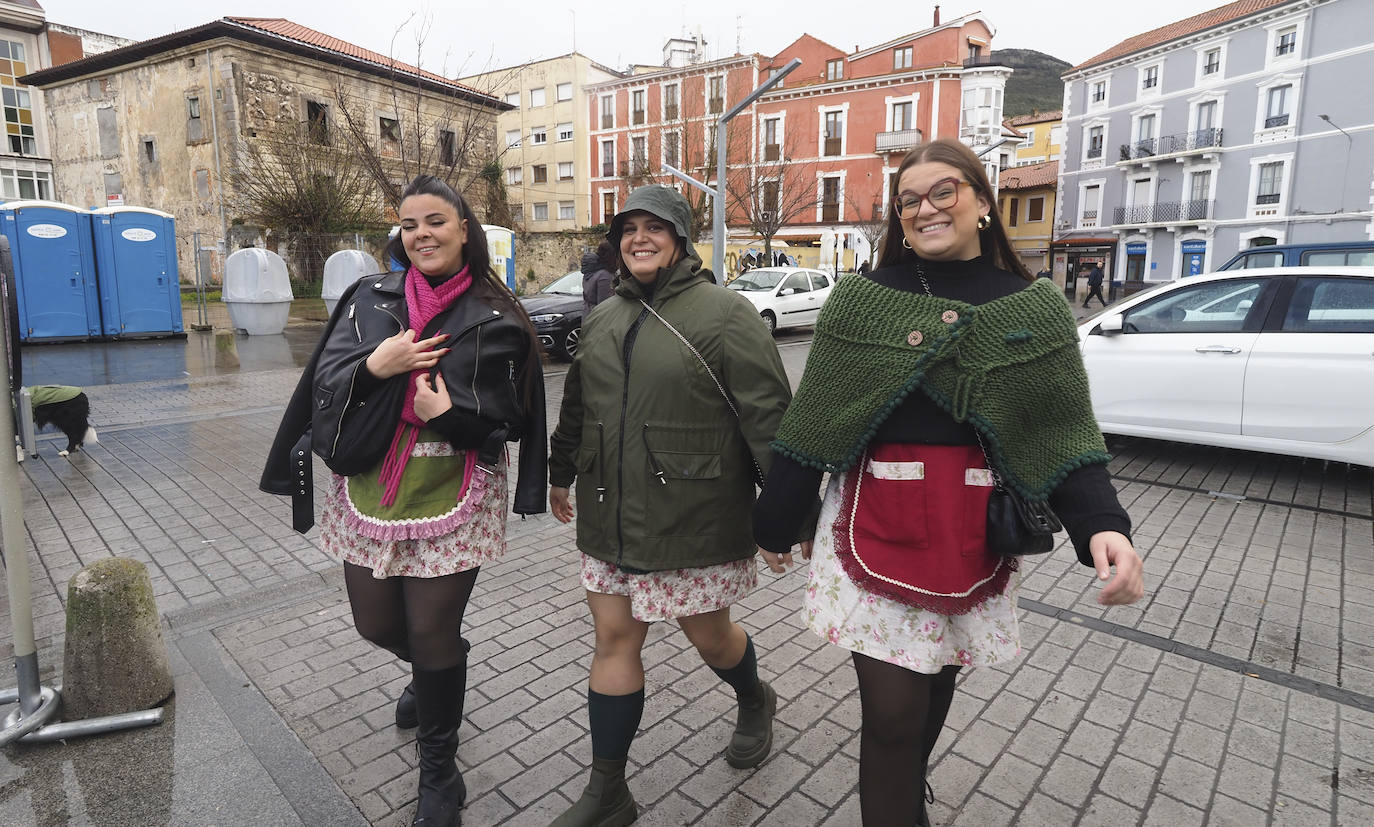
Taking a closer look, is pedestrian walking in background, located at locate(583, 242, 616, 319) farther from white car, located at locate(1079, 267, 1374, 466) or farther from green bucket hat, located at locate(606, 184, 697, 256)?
green bucket hat, located at locate(606, 184, 697, 256)

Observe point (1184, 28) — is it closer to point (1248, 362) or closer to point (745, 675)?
point (1248, 362)

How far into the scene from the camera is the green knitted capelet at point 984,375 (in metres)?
1.74

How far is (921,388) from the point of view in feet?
5.82

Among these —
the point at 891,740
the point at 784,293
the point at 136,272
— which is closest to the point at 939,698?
the point at 891,740

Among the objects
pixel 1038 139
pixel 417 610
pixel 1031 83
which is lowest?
pixel 417 610

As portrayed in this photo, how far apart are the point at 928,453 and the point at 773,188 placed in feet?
124

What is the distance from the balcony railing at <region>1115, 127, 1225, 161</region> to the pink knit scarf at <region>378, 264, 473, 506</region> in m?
45.9

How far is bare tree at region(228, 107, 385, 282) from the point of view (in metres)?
25.5

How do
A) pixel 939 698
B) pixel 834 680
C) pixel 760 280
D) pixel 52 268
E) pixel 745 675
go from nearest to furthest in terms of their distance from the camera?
1. pixel 939 698
2. pixel 745 675
3. pixel 834 680
4. pixel 52 268
5. pixel 760 280

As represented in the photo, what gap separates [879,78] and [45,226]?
1538 inches

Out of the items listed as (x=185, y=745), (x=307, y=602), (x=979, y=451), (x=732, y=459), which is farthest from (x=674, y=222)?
(x=307, y=602)

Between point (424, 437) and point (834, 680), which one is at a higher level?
point (424, 437)

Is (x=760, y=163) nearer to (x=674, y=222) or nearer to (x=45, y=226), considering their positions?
(x=45, y=226)

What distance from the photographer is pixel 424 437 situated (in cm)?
234
